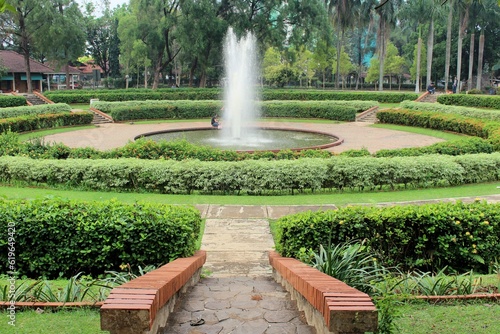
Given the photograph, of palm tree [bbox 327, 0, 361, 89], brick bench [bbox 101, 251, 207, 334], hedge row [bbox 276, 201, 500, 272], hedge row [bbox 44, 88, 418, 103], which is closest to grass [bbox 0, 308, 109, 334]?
brick bench [bbox 101, 251, 207, 334]

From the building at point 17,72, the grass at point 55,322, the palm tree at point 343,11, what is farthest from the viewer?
the building at point 17,72

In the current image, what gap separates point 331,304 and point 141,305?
122cm

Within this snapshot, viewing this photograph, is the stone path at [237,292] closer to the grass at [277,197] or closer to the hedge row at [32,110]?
the grass at [277,197]

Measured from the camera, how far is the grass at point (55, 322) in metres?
3.95

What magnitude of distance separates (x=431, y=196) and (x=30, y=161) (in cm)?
1017

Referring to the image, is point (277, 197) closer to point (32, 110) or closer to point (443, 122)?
point (443, 122)

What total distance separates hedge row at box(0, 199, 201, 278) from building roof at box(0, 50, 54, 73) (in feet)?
164

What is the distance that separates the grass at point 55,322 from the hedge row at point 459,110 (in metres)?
26.6

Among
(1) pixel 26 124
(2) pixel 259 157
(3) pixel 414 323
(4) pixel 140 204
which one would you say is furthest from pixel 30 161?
(1) pixel 26 124

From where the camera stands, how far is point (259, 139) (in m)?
A: 24.4

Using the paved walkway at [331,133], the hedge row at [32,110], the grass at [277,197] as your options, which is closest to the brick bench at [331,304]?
the grass at [277,197]

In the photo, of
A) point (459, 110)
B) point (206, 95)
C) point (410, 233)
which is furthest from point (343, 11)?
point (410, 233)

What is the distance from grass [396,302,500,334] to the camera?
4.07 m

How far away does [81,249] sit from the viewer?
6074mm
